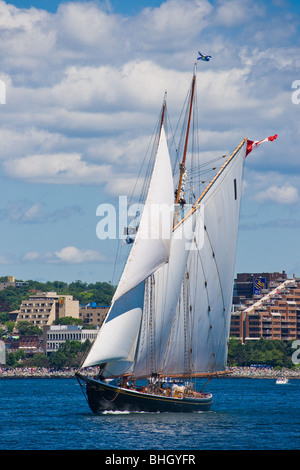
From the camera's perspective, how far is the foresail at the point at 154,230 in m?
79.6

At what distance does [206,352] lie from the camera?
296 ft

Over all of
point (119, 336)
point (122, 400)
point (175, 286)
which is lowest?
point (122, 400)

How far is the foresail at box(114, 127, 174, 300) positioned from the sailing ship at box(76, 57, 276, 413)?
8 cm

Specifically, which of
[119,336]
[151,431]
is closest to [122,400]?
[119,336]

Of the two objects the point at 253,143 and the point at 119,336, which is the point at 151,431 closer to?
the point at 119,336

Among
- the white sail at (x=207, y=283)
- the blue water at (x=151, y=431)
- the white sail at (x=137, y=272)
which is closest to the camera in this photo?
the blue water at (x=151, y=431)

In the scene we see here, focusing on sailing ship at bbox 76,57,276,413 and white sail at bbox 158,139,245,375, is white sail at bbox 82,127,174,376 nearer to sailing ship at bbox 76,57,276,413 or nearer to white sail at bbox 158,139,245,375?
sailing ship at bbox 76,57,276,413

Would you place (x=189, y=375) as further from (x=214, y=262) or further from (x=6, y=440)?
(x=6, y=440)

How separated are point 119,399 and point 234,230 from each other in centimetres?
1838

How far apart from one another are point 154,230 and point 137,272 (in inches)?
141

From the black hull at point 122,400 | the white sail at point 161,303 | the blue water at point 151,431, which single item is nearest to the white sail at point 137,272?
the white sail at point 161,303

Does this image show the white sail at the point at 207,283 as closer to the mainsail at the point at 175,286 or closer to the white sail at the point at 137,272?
the mainsail at the point at 175,286

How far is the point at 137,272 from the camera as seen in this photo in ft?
261
